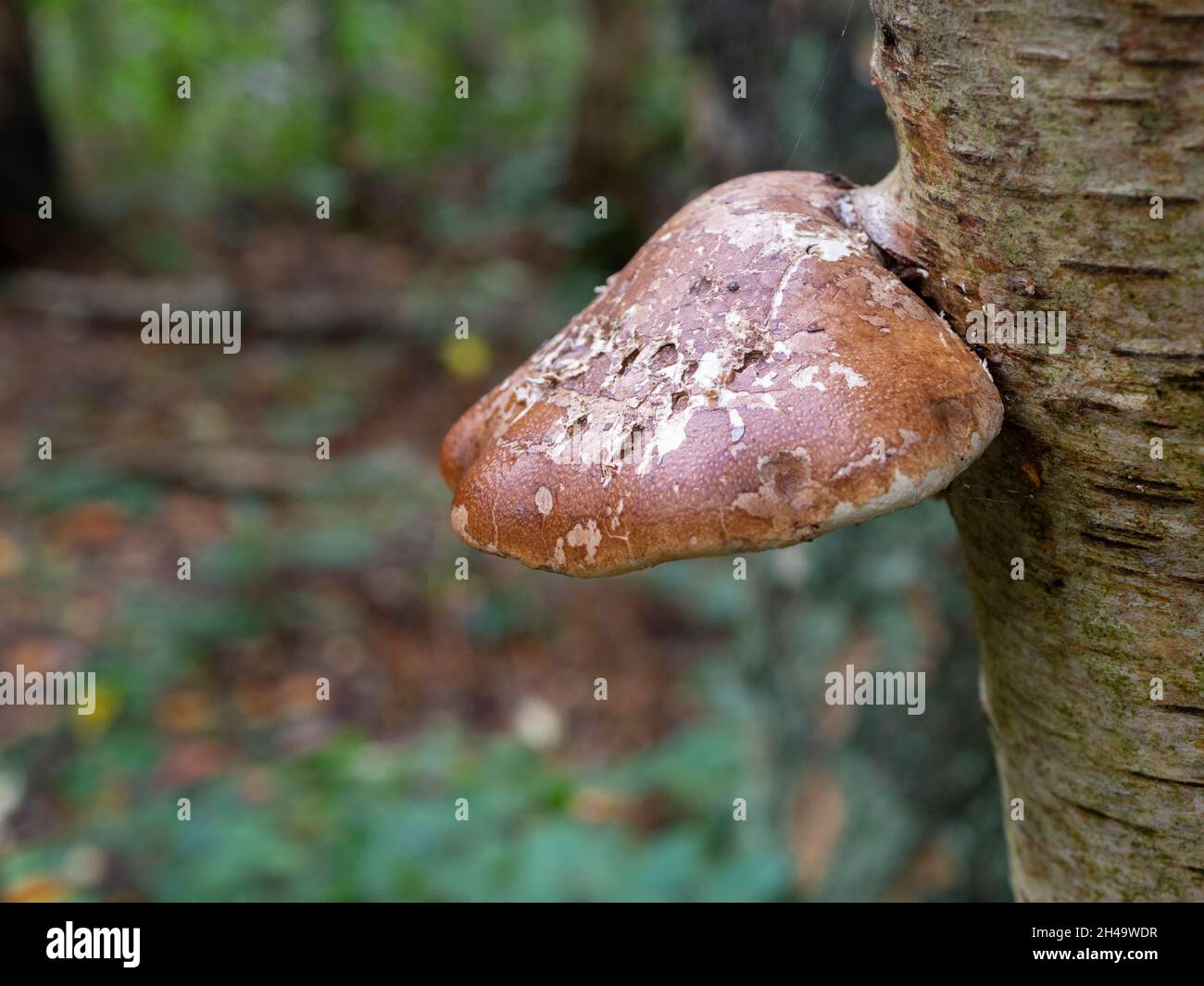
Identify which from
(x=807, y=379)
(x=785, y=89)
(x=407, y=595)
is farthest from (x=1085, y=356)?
(x=407, y=595)

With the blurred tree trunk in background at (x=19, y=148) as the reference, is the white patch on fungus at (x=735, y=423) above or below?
above

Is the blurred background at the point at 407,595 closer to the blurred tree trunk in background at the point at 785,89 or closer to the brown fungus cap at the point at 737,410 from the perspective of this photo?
the blurred tree trunk in background at the point at 785,89

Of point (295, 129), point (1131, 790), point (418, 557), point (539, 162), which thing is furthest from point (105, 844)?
point (295, 129)

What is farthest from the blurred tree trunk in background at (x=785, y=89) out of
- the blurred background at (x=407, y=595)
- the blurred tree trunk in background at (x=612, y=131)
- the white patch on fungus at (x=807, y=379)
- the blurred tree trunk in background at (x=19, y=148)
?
the blurred tree trunk in background at (x=19, y=148)

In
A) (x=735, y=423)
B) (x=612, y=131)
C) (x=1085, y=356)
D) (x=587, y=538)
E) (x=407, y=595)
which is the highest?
(x=1085, y=356)

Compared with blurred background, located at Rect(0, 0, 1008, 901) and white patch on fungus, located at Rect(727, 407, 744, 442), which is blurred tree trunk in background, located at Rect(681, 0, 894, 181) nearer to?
blurred background, located at Rect(0, 0, 1008, 901)

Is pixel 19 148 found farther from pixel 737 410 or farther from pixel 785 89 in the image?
pixel 737 410
